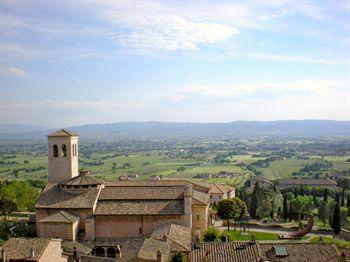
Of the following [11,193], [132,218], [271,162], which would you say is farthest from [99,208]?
[271,162]

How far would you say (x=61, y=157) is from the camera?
1763 inches

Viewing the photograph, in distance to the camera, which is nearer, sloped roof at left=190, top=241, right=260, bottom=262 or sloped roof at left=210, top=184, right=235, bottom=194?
Result: sloped roof at left=190, top=241, right=260, bottom=262

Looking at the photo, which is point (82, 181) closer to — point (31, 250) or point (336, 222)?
point (31, 250)

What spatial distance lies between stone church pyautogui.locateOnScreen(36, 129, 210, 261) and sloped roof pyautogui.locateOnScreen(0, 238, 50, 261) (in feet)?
20.7

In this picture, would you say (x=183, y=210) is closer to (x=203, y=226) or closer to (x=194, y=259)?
(x=203, y=226)

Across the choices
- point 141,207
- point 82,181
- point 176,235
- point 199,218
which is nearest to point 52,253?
point 176,235

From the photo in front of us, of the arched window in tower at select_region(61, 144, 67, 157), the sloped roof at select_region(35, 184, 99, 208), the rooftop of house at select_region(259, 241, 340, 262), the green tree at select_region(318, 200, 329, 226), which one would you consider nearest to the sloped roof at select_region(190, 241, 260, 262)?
the rooftop of house at select_region(259, 241, 340, 262)

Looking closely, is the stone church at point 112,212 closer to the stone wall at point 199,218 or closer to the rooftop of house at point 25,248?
the stone wall at point 199,218

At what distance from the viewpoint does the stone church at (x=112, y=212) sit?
1474 inches

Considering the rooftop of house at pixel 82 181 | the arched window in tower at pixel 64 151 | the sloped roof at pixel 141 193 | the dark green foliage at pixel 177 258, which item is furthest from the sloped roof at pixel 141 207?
the dark green foliage at pixel 177 258

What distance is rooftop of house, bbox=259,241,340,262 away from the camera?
30166 millimetres

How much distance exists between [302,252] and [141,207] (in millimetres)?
14533

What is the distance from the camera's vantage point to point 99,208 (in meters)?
39.5

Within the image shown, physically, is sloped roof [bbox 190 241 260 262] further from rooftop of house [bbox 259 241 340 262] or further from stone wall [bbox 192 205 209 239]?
stone wall [bbox 192 205 209 239]
